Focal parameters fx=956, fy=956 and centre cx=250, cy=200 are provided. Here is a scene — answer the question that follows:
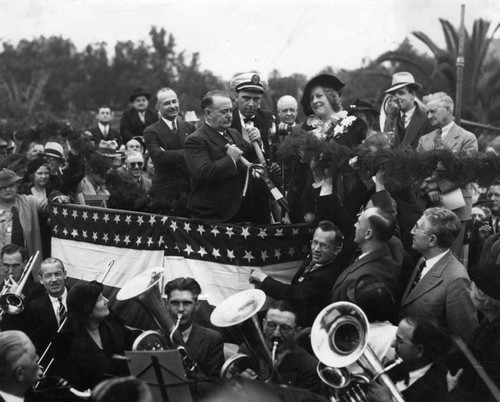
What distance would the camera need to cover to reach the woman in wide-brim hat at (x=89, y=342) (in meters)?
7.06

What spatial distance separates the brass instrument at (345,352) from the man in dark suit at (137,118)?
8483 millimetres

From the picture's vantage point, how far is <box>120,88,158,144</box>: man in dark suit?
13.9 meters

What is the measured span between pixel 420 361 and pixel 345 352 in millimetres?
466

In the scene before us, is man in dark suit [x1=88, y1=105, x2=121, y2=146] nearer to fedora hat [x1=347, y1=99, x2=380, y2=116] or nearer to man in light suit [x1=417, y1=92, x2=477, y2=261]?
fedora hat [x1=347, y1=99, x2=380, y2=116]

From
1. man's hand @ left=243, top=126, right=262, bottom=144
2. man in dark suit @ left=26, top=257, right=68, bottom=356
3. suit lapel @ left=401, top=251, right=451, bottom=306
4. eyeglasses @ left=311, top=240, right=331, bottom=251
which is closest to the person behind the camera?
suit lapel @ left=401, top=251, right=451, bottom=306

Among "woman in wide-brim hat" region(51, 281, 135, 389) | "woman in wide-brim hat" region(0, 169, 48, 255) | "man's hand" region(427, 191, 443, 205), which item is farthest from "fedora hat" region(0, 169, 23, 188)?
"man's hand" region(427, 191, 443, 205)

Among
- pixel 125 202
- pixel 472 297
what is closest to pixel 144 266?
pixel 125 202

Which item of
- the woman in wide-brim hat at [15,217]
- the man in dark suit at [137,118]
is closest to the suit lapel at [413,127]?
the woman in wide-brim hat at [15,217]

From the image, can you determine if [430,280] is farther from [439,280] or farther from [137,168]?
[137,168]

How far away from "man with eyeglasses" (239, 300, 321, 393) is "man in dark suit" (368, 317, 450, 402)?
721 mm

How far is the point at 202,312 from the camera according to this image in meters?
8.59

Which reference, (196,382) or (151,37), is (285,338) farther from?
(151,37)

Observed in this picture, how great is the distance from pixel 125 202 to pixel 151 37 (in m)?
19.3

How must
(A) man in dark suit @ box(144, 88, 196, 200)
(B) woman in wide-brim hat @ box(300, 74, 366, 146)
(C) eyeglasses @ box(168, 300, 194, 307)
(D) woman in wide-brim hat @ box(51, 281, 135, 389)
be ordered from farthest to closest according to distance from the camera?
1. (A) man in dark suit @ box(144, 88, 196, 200)
2. (B) woman in wide-brim hat @ box(300, 74, 366, 146)
3. (C) eyeglasses @ box(168, 300, 194, 307)
4. (D) woman in wide-brim hat @ box(51, 281, 135, 389)
